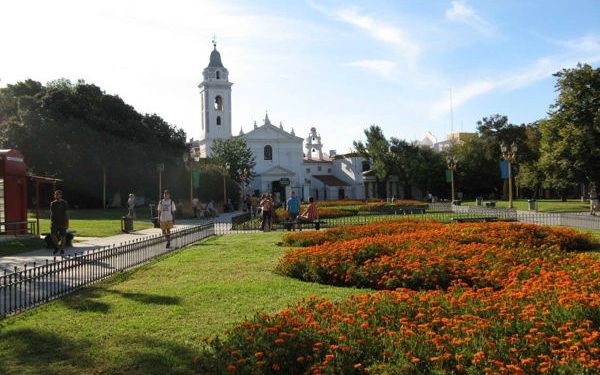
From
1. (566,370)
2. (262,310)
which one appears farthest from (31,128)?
(566,370)

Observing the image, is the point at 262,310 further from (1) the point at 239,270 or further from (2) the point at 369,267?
(1) the point at 239,270

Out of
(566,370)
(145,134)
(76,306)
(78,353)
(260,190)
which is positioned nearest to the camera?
(566,370)

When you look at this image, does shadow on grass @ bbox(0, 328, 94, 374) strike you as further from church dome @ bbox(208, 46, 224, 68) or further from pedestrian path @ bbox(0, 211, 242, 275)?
church dome @ bbox(208, 46, 224, 68)

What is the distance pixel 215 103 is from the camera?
287 ft

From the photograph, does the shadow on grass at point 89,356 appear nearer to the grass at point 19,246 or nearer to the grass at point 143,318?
the grass at point 143,318

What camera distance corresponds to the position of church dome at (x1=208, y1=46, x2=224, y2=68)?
87.7 meters

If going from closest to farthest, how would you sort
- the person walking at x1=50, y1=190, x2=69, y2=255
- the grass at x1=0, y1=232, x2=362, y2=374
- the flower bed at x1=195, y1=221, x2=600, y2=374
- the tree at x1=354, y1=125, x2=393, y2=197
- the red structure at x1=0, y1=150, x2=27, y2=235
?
1. the flower bed at x1=195, y1=221, x2=600, y2=374
2. the grass at x1=0, y1=232, x2=362, y2=374
3. the person walking at x1=50, y1=190, x2=69, y2=255
4. the red structure at x1=0, y1=150, x2=27, y2=235
5. the tree at x1=354, y1=125, x2=393, y2=197

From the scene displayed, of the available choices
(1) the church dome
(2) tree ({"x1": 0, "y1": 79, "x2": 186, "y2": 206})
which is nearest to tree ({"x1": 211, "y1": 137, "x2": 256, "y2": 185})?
(2) tree ({"x1": 0, "y1": 79, "x2": 186, "y2": 206})

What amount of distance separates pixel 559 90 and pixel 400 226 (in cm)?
2900

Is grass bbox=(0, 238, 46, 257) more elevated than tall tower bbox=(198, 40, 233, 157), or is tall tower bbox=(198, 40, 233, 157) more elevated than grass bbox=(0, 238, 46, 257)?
tall tower bbox=(198, 40, 233, 157)

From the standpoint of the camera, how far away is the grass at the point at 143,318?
20.3 feet

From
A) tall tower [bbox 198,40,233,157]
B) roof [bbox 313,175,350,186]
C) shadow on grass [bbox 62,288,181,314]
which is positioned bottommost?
shadow on grass [bbox 62,288,181,314]

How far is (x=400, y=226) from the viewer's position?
18750 mm

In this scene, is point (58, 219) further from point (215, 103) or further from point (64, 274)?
point (215, 103)
